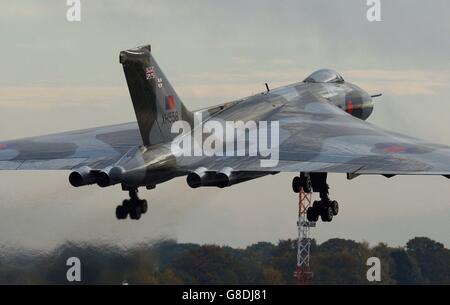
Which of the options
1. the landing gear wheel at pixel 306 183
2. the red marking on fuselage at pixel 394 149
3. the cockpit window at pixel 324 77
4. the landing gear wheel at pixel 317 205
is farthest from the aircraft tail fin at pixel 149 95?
the cockpit window at pixel 324 77

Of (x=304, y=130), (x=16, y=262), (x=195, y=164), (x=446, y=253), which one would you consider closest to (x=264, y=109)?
(x=304, y=130)

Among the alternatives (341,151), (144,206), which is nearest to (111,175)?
(144,206)

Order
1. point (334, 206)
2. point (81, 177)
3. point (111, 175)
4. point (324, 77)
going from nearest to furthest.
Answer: point (111, 175) → point (81, 177) → point (334, 206) → point (324, 77)

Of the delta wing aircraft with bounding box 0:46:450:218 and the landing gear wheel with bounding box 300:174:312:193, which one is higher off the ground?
the delta wing aircraft with bounding box 0:46:450:218

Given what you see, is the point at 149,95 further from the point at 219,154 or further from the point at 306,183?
the point at 306,183

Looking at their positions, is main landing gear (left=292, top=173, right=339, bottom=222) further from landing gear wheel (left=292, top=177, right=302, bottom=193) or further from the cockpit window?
the cockpit window

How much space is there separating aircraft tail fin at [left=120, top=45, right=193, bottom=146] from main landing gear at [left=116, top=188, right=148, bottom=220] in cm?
457

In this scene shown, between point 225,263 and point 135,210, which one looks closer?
point 135,210

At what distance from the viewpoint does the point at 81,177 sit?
62.3m

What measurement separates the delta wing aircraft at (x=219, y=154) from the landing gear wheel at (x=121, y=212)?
1.6 inches

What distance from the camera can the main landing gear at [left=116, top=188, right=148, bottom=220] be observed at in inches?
2657

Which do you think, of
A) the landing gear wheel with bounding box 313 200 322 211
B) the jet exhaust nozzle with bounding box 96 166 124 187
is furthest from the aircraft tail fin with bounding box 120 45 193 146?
the landing gear wheel with bounding box 313 200 322 211

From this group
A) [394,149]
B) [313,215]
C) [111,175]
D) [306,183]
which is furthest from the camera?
[306,183]

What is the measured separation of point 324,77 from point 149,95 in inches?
660
